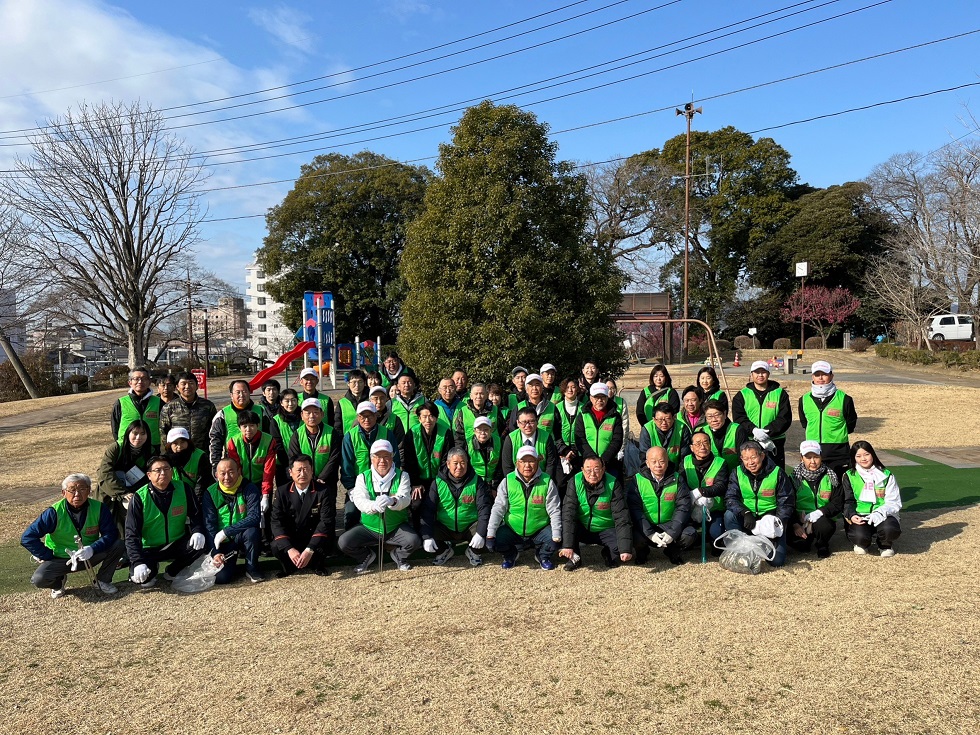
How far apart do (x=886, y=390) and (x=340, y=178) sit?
22357 millimetres

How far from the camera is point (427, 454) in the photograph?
618 centimetres

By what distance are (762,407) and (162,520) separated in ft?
18.2

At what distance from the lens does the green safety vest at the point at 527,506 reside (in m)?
5.48

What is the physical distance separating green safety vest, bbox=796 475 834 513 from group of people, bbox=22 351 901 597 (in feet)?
0.05

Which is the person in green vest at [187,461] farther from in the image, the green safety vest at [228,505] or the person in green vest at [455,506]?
the person in green vest at [455,506]

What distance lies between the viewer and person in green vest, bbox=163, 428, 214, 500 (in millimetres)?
5512

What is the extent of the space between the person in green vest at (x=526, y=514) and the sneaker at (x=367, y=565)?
951 millimetres

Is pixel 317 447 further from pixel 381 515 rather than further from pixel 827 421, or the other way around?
pixel 827 421

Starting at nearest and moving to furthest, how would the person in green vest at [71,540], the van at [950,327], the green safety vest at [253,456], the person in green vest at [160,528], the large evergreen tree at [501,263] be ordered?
the person in green vest at [71,540]
the person in green vest at [160,528]
the green safety vest at [253,456]
the large evergreen tree at [501,263]
the van at [950,327]

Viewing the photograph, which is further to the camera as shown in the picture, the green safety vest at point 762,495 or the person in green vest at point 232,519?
the green safety vest at point 762,495

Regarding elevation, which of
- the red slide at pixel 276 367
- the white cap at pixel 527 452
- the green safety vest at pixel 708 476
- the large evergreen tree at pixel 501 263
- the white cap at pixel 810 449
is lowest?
the green safety vest at pixel 708 476

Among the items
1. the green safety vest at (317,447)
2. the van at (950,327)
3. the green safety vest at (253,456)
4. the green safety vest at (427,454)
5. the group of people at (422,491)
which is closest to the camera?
the group of people at (422,491)

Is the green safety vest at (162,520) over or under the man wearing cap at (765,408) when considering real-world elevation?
under

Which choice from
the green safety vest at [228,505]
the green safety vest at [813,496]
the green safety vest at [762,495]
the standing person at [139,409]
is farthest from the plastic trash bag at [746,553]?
the standing person at [139,409]
